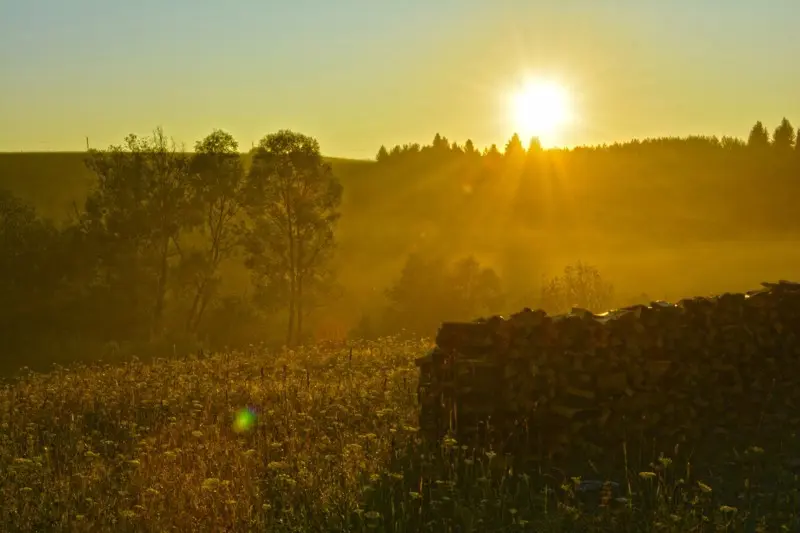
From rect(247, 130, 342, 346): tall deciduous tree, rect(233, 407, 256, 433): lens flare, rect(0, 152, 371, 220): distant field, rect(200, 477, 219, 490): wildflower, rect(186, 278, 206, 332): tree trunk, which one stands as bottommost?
rect(186, 278, 206, 332): tree trunk

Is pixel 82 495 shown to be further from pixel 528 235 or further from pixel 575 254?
pixel 528 235

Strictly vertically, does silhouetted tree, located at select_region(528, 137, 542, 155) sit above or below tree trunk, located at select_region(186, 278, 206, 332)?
above

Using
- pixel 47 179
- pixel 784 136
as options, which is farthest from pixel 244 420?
pixel 784 136

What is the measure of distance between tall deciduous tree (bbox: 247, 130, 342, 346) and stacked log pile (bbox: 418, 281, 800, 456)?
4187cm

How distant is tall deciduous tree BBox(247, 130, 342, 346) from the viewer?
5334 cm

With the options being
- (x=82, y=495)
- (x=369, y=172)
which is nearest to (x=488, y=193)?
(x=369, y=172)

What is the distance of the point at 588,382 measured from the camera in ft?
37.5

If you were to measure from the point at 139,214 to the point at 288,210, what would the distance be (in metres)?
9.53

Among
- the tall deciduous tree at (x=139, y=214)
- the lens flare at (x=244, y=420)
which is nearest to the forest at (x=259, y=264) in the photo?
the tall deciduous tree at (x=139, y=214)

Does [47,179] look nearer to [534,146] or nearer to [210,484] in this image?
[534,146]

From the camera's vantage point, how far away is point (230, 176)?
177 feet

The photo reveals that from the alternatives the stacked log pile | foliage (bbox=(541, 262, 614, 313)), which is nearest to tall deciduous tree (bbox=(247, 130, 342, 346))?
foliage (bbox=(541, 262, 614, 313))

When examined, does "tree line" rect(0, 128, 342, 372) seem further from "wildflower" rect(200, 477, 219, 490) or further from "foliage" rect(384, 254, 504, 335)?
"wildflower" rect(200, 477, 219, 490)

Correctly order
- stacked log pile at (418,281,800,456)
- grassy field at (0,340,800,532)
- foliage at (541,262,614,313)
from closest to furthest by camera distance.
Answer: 1. grassy field at (0,340,800,532)
2. stacked log pile at (418,281,800,456)
3. foliage at (541,262,614,313)
